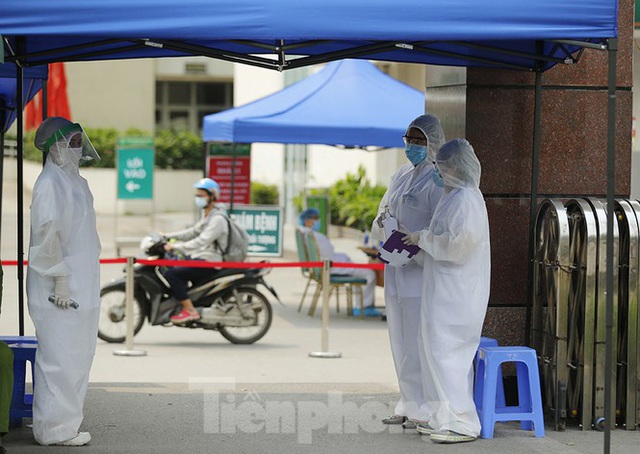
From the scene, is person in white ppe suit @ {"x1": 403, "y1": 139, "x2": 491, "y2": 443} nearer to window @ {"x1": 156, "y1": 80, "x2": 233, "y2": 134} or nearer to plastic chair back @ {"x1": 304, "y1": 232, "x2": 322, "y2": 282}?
plastic chair back @ {"x1": 304, "y1": 232, "x2": 322, "y2": 282}

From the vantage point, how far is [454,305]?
693cm

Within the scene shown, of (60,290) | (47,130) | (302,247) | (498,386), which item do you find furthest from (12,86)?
(302,247)

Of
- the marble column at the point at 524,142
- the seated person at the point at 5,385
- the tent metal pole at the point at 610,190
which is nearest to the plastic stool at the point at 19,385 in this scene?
the seated person at the point at 5,385

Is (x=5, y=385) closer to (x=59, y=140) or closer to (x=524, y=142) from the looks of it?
(x=59, y=140)

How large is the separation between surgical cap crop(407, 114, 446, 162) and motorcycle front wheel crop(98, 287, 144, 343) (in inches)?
205

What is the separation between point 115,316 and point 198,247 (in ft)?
3.60

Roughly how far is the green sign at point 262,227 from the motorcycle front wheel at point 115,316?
13.7ft

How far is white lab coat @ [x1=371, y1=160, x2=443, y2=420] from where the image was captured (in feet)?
24.2

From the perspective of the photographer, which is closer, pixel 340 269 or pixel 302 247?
pixel 340 269

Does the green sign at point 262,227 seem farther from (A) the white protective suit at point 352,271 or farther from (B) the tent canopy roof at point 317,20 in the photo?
(B) the tent canopy roof at point 317,20

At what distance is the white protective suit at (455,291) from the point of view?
22.7ft

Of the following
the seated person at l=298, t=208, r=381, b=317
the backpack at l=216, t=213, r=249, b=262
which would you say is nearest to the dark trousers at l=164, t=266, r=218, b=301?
the backpack at l=216, t=213, r=249, b=262

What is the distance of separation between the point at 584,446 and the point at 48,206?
138 inches

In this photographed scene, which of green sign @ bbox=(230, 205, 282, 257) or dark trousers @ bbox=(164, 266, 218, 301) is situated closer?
dark trousers @ bbox=(164, 266, 218, 301)
